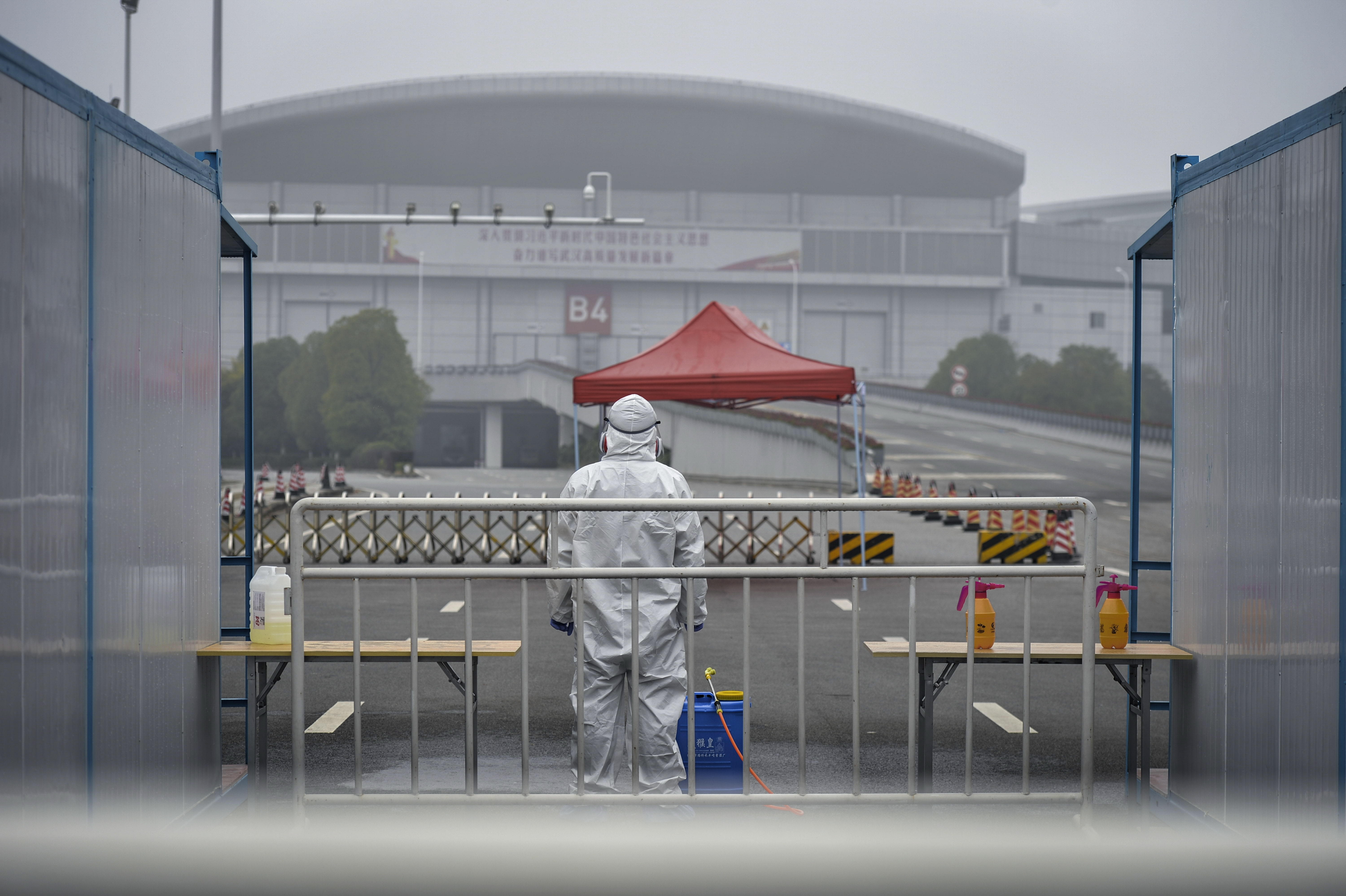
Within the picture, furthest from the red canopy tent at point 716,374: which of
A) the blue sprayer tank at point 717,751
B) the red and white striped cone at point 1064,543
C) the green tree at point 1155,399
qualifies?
the green tree at point 1155,399

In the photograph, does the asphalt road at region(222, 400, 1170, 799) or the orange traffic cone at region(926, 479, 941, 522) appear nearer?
the asphalt road at region(222, 400, 1170, 799)

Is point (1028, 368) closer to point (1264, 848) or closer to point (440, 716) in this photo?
point (440, 716)

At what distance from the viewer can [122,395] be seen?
418 centimetres

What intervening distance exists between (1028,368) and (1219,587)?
65880 millimetres

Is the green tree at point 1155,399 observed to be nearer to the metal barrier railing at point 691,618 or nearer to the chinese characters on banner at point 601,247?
A: the chinese characters on banner at point 601,247

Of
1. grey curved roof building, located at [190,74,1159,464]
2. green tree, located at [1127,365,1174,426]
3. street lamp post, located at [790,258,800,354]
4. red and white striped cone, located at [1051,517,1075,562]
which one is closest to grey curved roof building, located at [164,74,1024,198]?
grey curved roof building, located at [190,74,1159,464]

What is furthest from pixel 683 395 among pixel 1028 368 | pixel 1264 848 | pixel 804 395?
pixel 1028 368

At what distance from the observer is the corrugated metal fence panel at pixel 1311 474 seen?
3.92 metres

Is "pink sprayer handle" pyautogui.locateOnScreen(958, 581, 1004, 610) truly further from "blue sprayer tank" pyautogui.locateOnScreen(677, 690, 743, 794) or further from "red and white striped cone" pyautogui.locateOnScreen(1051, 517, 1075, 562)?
"red and white striped cone" pyautogui.locateOnScreen(1051, 517, 1075, 562)

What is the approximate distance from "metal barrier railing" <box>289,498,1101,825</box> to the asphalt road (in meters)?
1.18

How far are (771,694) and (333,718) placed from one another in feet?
10.1

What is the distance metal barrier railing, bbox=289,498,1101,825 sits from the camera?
14.2 feet

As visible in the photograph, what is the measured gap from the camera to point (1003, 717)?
7.92 m

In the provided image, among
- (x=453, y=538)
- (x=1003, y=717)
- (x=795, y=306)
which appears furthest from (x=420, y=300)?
(x=1003, y=717)
